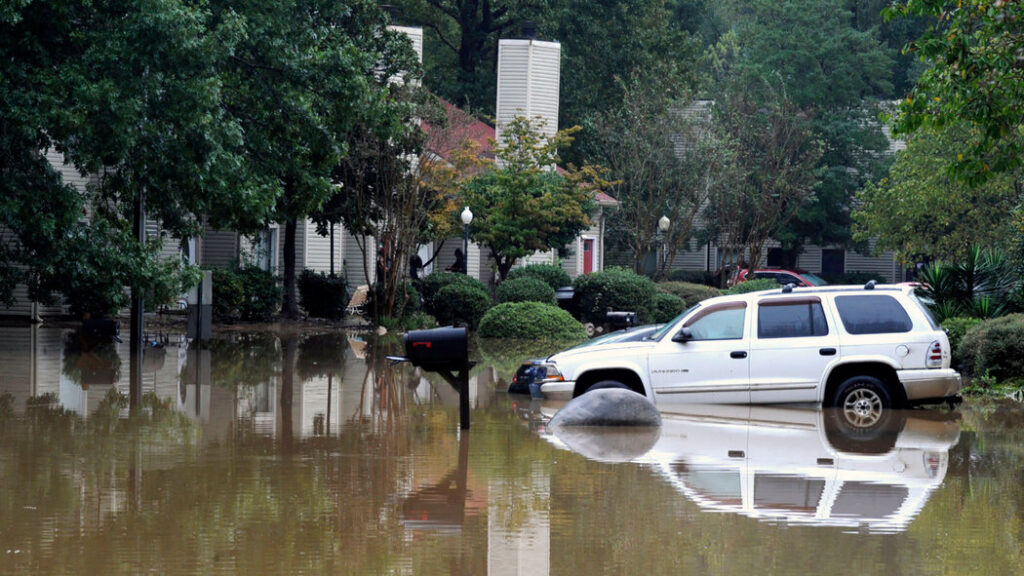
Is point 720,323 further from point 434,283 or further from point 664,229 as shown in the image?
point 664,229

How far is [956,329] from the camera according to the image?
21.3 metres

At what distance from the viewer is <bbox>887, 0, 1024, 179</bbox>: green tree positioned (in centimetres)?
1492

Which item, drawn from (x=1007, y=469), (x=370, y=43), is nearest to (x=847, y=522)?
(x=1007, y=469)

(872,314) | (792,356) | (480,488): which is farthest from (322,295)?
(480,488)

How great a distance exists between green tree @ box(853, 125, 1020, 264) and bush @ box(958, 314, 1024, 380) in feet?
78.1

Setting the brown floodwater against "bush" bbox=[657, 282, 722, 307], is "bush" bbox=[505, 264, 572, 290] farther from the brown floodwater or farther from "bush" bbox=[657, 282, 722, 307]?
the brown floodwater

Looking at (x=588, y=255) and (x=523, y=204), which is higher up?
(x=523, y=204)

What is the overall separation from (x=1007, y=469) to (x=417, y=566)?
630 centimetres

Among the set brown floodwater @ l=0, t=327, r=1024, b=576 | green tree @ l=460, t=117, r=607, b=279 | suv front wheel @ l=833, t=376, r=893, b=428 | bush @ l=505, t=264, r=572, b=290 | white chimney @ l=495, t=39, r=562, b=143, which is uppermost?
white chimney @ l=495, t=39, r=562, b=143

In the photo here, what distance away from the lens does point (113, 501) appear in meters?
9.66

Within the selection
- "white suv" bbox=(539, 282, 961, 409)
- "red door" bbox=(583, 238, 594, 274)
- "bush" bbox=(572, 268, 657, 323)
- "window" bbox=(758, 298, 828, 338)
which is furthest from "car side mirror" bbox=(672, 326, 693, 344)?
"red door" bbox=(583, 238, 594, 274)

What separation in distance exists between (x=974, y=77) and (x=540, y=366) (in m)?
6.20

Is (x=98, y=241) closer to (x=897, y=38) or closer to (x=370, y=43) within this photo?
(x=370, y=43)

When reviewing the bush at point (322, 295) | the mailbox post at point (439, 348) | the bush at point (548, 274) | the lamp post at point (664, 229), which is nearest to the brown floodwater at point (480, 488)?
the mailbox post at point (439, 348)
